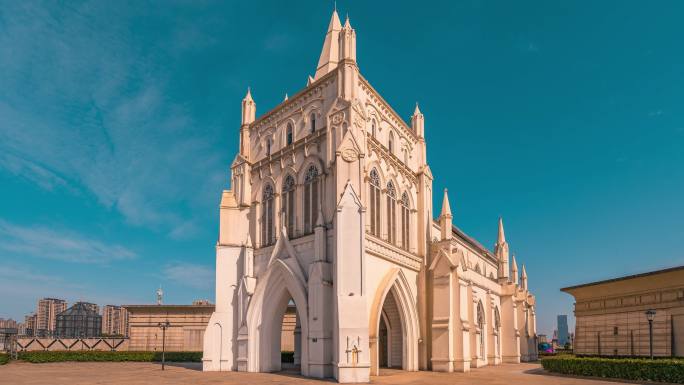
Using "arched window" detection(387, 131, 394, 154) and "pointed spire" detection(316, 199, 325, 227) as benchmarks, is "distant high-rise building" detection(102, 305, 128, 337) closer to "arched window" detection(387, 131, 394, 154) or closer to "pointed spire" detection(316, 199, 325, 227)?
"arched window" detection(387, 131, 394, 154)

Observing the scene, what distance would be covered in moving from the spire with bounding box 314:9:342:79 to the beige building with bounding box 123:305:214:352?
27.1 meters

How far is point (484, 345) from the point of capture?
147 ft

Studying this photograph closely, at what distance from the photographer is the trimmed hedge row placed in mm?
46000

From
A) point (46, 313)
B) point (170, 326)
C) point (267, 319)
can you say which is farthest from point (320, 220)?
point (46, 313)

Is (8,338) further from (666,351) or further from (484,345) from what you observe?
(666,351)

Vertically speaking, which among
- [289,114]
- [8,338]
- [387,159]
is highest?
[289,114]

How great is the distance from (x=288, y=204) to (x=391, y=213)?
7237 mm

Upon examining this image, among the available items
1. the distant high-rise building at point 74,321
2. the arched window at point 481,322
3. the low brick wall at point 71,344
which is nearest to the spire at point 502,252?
the arched window at point 481,322

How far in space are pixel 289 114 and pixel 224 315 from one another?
14.9 meters

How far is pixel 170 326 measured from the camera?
2036 inches

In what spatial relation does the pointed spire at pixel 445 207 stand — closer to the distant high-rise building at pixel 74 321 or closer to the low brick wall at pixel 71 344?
the low brick wall at pixel 71 344

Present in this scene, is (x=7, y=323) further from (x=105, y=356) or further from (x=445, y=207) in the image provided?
(x=445, y=207)

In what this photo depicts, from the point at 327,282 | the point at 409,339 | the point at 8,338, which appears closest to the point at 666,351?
the point at 409,339

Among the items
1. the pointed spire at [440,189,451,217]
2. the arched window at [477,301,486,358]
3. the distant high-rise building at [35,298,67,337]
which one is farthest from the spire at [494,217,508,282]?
the distant high-rise building at [35,298,67,337]
